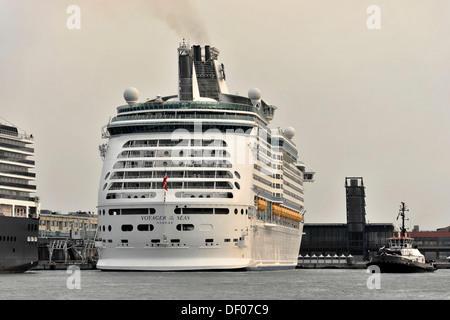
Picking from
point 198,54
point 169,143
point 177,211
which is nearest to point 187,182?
point 177,211

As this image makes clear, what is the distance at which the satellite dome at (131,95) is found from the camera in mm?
97000

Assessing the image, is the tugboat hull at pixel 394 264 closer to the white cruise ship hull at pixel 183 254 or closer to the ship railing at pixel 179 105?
the white cruise ship hull at pixel 183 254

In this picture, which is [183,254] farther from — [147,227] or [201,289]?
[201,289]

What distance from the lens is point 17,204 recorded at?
91.2 m

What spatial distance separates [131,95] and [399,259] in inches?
1448

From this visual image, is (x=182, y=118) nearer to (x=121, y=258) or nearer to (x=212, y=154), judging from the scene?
(x=212, y=154)

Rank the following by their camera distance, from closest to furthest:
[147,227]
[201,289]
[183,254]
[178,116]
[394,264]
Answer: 1. [201,289]
2. [183,254]
3. [147,227]
4. [178,116]
5. [394,264]

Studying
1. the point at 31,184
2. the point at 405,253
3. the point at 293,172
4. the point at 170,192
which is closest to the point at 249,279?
the point at 170,192

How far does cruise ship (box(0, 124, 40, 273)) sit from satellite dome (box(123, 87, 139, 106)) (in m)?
11.2

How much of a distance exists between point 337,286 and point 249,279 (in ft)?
25.6

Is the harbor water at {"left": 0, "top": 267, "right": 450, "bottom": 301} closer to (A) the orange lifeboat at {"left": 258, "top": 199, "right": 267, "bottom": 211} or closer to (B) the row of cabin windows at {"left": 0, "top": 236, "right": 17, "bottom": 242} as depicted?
(B) the row of cabin windows at {"left": 0, "top": 236, "right": 17, "bottom": 242}

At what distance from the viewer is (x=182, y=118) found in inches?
3627

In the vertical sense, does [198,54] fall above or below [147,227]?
above

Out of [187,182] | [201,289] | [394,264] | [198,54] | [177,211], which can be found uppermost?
[198,54]
